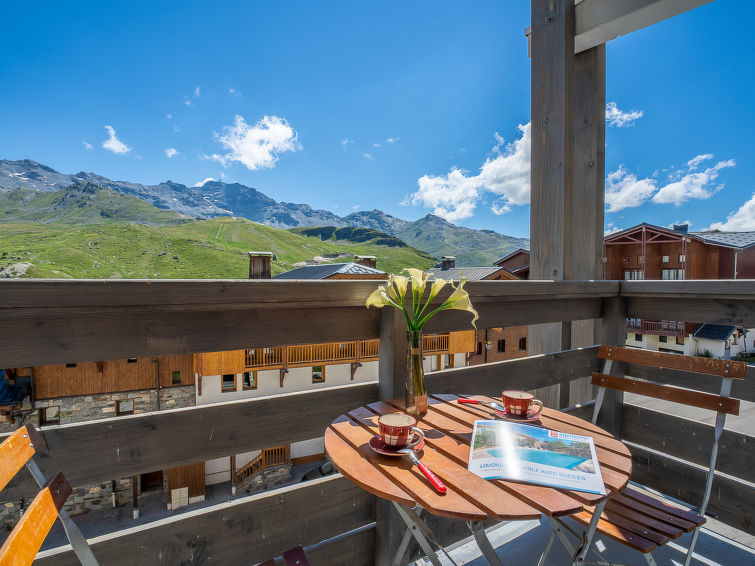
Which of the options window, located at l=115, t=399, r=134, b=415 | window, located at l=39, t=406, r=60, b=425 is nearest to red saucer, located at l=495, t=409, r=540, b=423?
window, located at l=115, t=399, r=134, b=415

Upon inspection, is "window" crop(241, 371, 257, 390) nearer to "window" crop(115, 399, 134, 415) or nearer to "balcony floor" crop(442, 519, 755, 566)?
"window" crop(115, 399, 134, 415)

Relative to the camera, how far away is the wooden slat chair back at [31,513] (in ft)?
1.52

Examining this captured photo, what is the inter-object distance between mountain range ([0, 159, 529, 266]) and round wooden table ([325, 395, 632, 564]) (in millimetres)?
82606

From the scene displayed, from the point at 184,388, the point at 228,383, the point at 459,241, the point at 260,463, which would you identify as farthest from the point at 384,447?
the point at 459,241

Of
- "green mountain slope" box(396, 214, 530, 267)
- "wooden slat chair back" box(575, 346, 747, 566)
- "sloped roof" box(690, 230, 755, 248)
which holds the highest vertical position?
"green mountain slope" box(396, 214, 530, 267)

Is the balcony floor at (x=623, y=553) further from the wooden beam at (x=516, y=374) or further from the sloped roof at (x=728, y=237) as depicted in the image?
the sloped roof at (x=728, y=237)

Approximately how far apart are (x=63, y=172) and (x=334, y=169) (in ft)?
386

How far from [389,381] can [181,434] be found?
629 millimetres

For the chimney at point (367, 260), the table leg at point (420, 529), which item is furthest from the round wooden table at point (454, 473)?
the chimney at point (367, 260)

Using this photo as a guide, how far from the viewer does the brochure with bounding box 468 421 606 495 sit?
2.35ft

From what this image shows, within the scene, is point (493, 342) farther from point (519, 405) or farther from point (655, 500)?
point (519, 405)

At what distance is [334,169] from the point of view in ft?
315

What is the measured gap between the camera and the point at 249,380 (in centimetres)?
1290

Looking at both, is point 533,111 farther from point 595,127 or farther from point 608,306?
point 608,306
